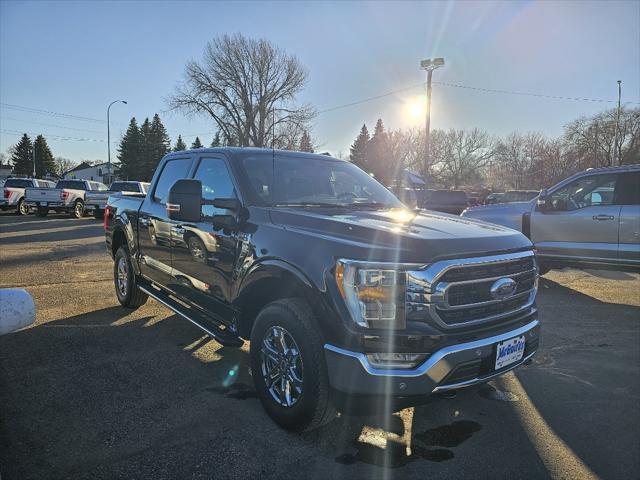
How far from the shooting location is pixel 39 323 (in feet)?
17.1

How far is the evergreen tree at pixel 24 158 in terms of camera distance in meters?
81.8

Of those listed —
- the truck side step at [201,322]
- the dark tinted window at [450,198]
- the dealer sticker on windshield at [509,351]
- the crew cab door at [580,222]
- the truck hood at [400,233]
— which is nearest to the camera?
the truck hood at [400,233]

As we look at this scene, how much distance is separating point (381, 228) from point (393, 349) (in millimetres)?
746

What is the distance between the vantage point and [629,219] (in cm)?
672

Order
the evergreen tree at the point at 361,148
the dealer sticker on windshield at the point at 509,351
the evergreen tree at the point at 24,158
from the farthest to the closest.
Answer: the evergreen tree at the point at 24,158
the evergreen tree at the point at 361,148
the dealer sticker on windshield at the point at 509,351

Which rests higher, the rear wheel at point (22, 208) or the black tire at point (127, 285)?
the rear wheel at point (22, 208)

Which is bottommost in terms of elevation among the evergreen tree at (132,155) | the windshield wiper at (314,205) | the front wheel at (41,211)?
the front wheel at (41,211)

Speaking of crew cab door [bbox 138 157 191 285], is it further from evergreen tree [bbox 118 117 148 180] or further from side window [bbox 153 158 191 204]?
evergreen tree [bbox 118 117 148 180]

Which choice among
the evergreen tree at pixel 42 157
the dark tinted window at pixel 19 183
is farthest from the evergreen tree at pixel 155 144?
the dark tinted window at pixel 19 183

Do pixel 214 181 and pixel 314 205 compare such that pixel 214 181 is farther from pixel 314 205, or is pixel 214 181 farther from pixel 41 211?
pixel 41 211

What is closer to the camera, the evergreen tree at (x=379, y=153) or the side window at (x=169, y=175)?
the side window at (x=169, y=175)

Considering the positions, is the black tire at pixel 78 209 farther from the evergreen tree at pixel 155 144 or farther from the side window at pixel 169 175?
the evergreen tree at pixel 155 144

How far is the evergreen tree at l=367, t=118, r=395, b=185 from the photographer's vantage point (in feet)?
241

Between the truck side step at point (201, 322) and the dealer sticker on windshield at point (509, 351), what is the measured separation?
1908 mm
